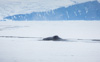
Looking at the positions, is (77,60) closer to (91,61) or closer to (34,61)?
(91,61)

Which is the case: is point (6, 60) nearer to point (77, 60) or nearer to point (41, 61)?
point (41, 61)

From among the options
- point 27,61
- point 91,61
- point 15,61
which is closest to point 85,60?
point 91,61

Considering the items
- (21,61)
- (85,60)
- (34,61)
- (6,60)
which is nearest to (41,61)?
(34,61)

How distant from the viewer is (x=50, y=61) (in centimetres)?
737

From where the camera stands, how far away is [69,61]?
7.42 meters

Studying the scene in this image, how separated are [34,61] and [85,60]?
2.66 meters

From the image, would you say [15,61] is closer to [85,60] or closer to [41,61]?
[41,61]

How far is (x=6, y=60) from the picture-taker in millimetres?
7457

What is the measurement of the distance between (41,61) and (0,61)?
205 cm

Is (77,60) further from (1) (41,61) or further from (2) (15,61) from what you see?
(2) (15,61)

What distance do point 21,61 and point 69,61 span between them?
245 cm

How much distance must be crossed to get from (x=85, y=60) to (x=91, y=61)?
0.34m

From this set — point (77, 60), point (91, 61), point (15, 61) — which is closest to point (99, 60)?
point (91, 61)

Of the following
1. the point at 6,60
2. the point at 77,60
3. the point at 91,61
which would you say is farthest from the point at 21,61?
the point at 91,61
